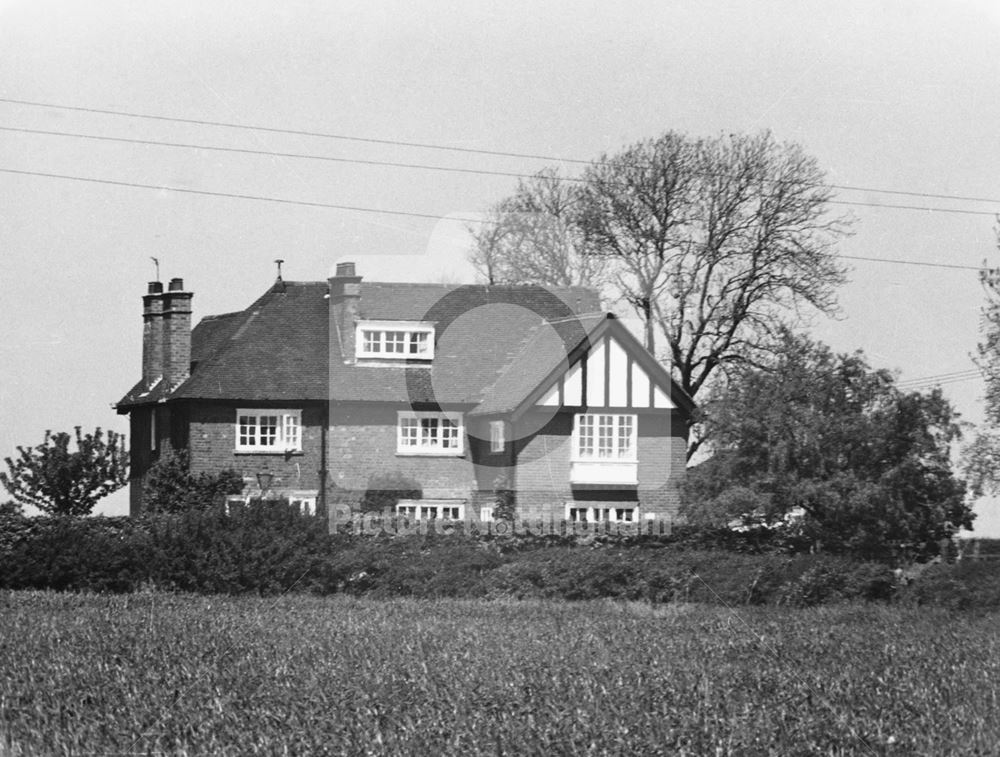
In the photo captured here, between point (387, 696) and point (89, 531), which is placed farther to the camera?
point (89, 531)

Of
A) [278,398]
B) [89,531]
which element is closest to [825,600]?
[89,531]

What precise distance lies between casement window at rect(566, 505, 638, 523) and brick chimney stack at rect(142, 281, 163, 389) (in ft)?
46.7

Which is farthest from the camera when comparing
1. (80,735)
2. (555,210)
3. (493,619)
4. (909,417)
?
(555,210)

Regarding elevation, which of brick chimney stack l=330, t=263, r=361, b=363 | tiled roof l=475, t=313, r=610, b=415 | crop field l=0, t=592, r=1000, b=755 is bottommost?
crop field l=0, t=592, r=1000, b=755

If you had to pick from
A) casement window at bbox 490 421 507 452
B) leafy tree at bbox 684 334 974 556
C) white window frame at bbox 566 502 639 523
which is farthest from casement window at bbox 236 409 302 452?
leafy tree at bbox 684 334 974 556

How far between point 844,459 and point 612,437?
45.4ft

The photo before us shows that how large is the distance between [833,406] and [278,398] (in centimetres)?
1957

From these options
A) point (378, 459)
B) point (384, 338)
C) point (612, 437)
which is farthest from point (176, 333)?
point (612, 437)

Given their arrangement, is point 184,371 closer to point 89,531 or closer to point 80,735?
point 89,531

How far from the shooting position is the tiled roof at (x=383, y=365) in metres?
45.9

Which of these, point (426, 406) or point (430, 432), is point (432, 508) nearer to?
point (430, 432)

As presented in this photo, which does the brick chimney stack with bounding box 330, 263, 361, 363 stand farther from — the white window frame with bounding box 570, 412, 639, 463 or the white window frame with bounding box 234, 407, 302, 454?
the white window frame with bounding box 570, 412, 639, 463

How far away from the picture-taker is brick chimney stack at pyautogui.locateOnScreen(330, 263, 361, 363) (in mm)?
47906

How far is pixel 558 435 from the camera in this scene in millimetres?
44688
